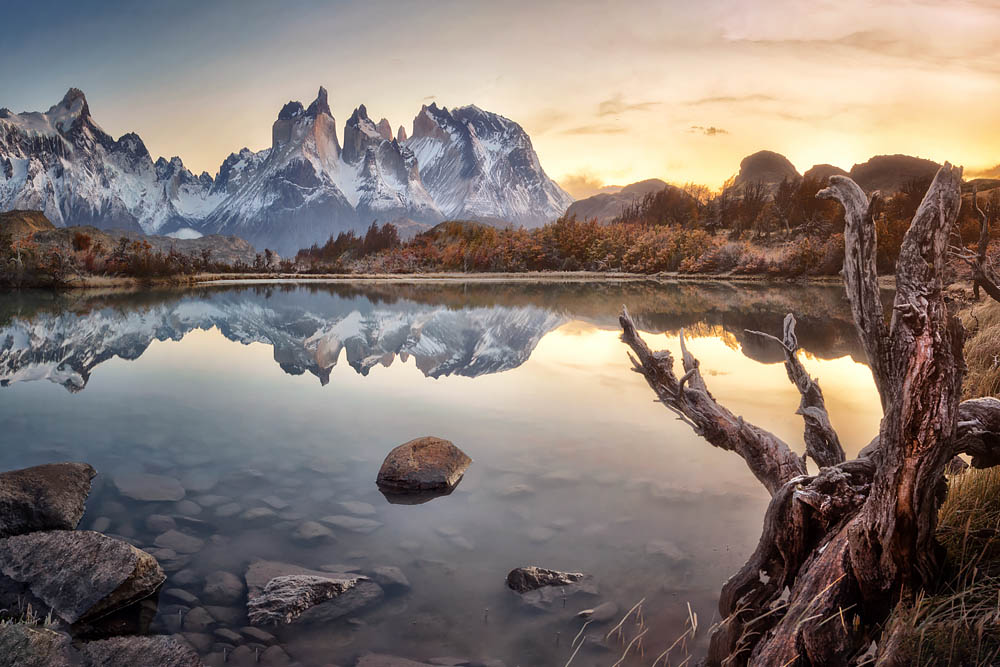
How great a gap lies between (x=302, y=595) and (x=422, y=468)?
299 centimetres

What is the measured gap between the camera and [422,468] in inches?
323

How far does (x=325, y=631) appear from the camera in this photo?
5020 millimetres

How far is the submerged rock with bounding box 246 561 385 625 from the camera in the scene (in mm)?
5152

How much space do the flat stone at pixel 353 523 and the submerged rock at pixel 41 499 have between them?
269cm

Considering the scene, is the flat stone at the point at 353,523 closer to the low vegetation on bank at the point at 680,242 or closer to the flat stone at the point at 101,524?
the flat stone at the point at 101,524

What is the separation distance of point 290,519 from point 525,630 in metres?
3.38

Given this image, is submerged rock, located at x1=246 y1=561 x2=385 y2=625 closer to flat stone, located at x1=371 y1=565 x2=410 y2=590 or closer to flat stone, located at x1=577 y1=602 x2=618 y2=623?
flat stone, located at x1=371 y1=565 x2=410 y2=590

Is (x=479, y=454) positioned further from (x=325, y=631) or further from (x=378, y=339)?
(x=378, y=339)

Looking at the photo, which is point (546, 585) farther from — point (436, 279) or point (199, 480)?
point (436, 279)

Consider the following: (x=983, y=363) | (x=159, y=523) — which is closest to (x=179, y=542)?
(x=159, y=523)

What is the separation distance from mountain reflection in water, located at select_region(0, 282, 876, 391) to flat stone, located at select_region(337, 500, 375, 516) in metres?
9.45

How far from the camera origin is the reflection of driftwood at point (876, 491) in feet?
10.4

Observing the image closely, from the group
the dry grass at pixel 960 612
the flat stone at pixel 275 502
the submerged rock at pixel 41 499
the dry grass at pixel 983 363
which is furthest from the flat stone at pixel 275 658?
the dry grass at pixel 983 363

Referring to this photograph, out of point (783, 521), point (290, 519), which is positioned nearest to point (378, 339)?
point (290, 519)
